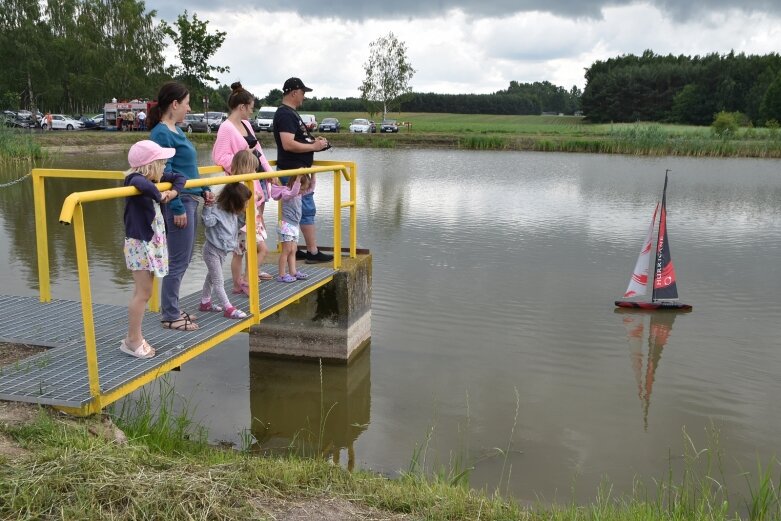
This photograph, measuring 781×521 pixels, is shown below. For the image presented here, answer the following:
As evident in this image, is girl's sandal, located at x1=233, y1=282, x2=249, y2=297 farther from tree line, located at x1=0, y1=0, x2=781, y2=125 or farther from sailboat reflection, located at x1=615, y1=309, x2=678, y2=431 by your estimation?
tree line, located at x1=0, y1=0, x2=781, y2=125

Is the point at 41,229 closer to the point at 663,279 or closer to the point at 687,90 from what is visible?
the point at 663,279

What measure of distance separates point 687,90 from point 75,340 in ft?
279

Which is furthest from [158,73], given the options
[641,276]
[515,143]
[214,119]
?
[641,276]

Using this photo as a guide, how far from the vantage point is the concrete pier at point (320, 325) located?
716cm

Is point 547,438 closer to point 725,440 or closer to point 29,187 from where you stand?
point 725,440

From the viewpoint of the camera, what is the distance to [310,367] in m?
7.17

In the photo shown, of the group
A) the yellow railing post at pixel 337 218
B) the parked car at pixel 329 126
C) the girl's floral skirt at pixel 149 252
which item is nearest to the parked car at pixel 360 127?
the parked car at pixel 329 126

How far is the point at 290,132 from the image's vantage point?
646 centimetres

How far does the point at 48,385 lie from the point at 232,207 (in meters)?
1.95

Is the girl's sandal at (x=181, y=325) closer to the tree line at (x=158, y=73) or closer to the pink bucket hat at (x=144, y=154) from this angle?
the pink bucket hat at (x=144, y=154)

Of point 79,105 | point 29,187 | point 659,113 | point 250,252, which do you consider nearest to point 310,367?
point 250,252

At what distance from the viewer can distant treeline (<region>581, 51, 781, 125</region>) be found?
76750mm

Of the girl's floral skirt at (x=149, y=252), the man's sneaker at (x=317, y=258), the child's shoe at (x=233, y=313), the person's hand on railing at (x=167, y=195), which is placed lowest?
the child's shoe at (x=233, y=313)

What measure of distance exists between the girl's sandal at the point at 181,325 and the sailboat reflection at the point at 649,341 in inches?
149
